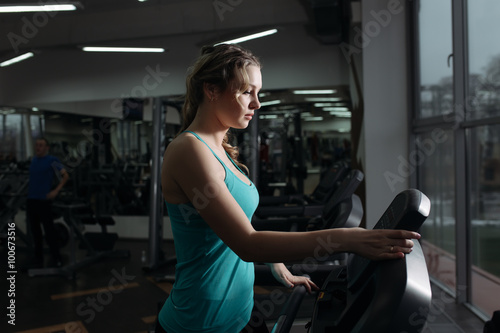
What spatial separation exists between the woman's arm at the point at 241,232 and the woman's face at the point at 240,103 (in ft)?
0.39

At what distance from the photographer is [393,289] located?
2.20 ft

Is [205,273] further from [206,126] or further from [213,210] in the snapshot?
[206,126]

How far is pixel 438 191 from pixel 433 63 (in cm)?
263

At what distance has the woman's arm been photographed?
2.37 feet

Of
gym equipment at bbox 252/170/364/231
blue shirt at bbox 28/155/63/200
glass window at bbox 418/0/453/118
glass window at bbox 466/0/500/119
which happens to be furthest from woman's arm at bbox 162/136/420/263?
blue shirt at bbox 28/155/63/200

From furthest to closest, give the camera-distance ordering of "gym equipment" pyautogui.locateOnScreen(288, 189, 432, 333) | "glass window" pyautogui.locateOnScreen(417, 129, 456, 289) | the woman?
"glass window" pyautogui.locateOnScreen(417, 129, 456, 289) < the woman < "gym equipment" pyautogui.locateOnScreen(288, 189, 432, 333)

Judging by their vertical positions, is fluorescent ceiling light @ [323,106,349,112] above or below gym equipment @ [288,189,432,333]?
above

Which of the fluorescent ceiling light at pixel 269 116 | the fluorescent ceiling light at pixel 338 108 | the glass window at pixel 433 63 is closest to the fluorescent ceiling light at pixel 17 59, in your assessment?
the fluorescent ceiling light at pixel 269 116

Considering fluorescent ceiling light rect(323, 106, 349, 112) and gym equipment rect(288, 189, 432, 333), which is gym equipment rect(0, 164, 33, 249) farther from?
gym equipment rect(288, 189, 432, 333)

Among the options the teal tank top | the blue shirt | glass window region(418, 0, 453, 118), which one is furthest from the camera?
the blue shirt

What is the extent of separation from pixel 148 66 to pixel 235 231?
21.0 ft

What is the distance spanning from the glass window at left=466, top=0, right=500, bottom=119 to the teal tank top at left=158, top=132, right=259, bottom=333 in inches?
111

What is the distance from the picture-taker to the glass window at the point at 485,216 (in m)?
4.39

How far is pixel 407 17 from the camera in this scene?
14.4ft
